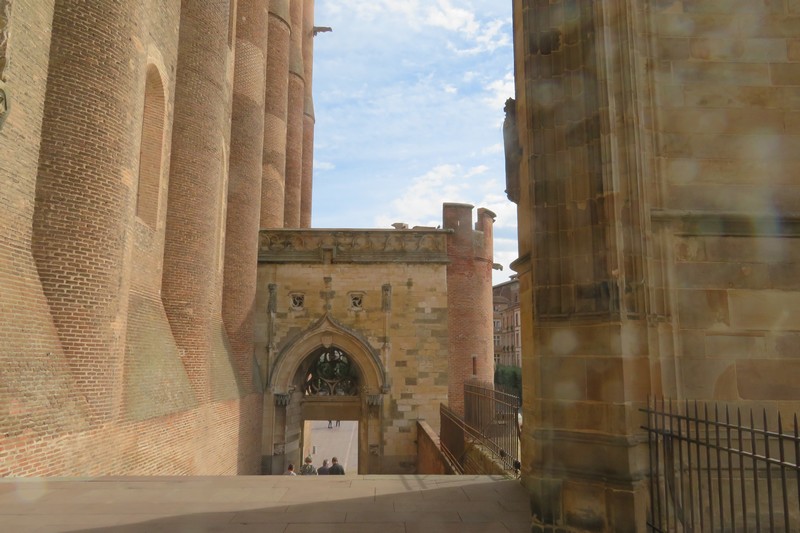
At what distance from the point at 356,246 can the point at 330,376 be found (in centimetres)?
434

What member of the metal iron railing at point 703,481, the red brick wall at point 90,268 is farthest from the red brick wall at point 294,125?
the metal iron railing at point 703,481

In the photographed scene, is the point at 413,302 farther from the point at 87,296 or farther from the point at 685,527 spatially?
the point at 685,527

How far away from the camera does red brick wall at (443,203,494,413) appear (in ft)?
70.1

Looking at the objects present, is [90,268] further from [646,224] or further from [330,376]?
[330,376]

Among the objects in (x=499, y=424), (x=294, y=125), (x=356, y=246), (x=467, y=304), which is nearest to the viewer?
(x=499, y=424)

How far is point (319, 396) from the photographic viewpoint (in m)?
18.8

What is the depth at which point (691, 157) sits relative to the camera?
16.2 feet

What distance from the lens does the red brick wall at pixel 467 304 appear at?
841 inches

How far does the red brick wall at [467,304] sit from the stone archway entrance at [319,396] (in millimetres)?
4426

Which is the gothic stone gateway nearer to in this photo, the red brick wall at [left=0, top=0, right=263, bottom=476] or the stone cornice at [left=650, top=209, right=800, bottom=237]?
the red brick wall at [left=0, top=0, right=263, bottom=476]

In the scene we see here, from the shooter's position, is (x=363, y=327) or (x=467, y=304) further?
(x=467, y=304)

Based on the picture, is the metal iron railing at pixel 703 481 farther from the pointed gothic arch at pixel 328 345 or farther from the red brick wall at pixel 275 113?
the red brick wall at pixel 275 113

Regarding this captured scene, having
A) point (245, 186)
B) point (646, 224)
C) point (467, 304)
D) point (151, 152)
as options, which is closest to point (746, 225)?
point (646, 224)

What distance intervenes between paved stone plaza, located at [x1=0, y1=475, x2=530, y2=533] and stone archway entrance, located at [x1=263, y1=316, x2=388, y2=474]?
10928 mm
